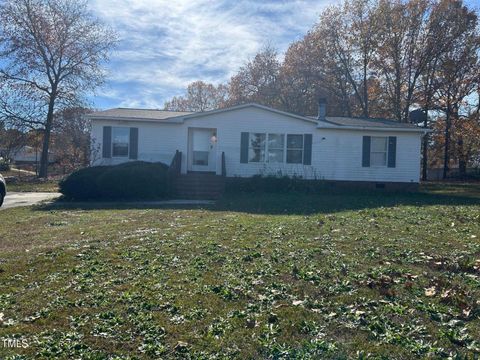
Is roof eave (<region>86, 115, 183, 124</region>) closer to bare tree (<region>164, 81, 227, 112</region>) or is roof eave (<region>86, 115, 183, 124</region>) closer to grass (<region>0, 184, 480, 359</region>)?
grass (<region>0, 184, 480, 359</region>)

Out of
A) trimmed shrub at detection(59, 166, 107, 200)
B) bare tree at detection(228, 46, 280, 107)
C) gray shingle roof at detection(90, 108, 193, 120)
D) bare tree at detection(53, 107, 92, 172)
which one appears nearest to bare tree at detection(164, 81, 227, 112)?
bare tree at detection(228, 46, 280, 107)

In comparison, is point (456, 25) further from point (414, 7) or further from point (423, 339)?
point (423, 339)

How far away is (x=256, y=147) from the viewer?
68.9 ft

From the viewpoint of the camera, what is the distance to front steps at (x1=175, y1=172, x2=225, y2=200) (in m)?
18.5

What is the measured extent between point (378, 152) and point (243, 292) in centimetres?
1753

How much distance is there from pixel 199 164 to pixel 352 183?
6958mm

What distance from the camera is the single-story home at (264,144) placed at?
20.8 meters

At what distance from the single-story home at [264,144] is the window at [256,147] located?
1.7 inches

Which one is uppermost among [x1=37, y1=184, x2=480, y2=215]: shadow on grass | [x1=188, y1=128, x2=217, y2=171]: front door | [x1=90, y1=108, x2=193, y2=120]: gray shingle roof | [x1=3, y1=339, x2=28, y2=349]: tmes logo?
[x1=90, y1=108, x2=193, y2=120]: gray shingle roof

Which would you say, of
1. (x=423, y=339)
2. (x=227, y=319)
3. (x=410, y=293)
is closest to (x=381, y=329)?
(x=423, y=339)

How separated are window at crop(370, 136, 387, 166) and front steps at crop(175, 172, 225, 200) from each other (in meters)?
7.01

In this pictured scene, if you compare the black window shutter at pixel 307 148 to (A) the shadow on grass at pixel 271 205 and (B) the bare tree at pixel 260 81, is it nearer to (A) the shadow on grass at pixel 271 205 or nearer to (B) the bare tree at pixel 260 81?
(A) the shadow on grass at pixel 271 205

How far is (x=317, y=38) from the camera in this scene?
117 ft

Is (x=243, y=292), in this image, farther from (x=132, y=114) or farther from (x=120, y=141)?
(x=132, y=114)
